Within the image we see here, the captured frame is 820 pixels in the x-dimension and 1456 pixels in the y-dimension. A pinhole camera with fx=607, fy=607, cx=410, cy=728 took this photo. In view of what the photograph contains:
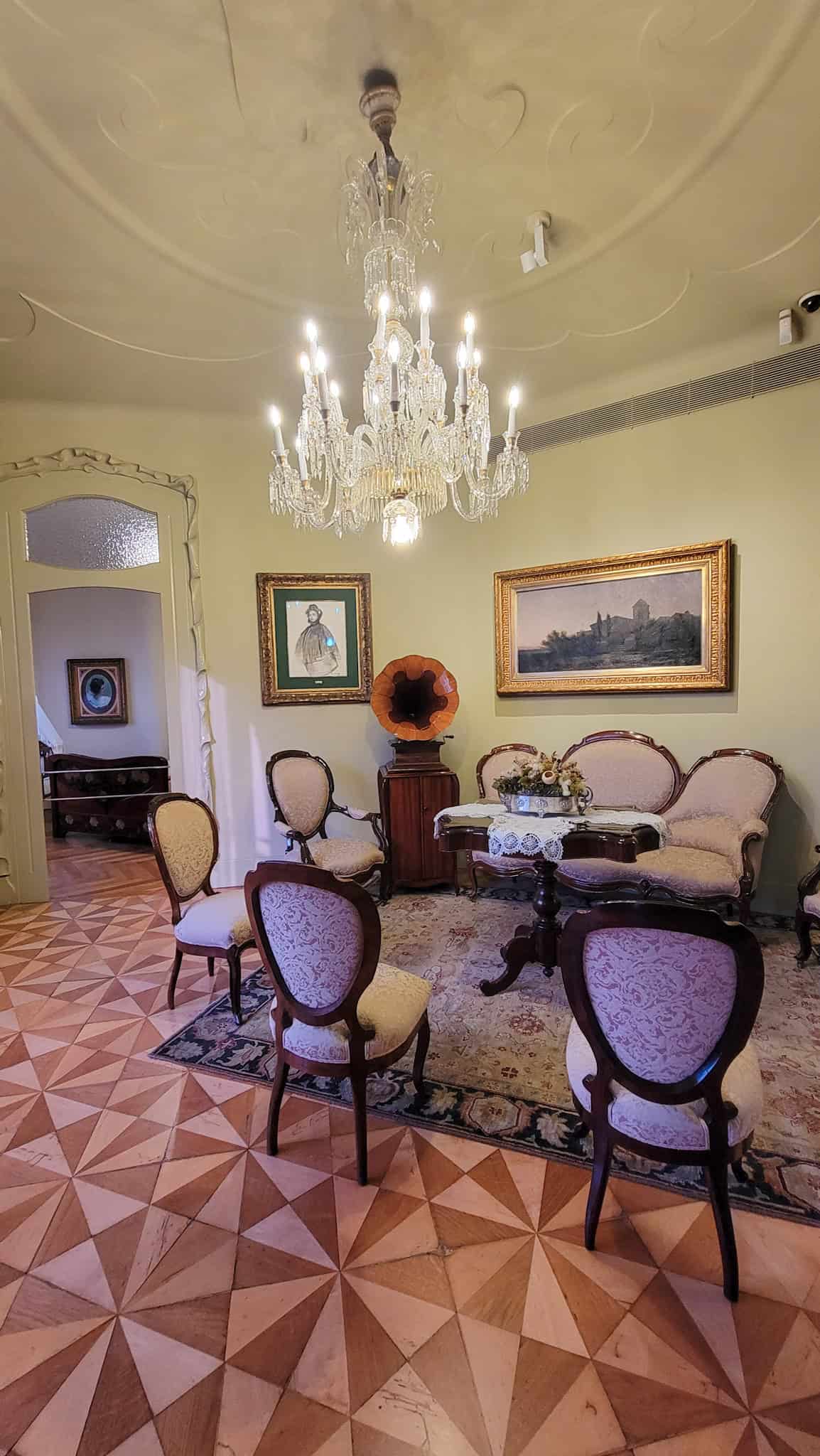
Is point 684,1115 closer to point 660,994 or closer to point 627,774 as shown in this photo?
point 660,994

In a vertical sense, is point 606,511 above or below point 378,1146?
above

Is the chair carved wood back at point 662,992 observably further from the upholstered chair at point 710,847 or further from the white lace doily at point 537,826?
the upholstered chair at point 710,847

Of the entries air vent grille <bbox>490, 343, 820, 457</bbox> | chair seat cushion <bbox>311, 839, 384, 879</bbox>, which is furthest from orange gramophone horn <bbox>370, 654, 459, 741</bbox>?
air vent grille <bbox>490, 343, 820, 457</bbox>

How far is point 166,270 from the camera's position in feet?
9.97

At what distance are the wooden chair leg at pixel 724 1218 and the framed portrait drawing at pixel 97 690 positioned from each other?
25.5 ft

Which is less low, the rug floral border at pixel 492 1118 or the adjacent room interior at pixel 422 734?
the adjacent room interior at pixel 422 734

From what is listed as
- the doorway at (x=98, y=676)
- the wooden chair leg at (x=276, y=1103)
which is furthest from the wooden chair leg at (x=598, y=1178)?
the doorway at (x=98, y=676)

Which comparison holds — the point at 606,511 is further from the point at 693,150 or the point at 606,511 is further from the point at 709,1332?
the point at 709,1332

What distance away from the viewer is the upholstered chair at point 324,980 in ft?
5.71

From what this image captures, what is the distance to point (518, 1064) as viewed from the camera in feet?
7.98

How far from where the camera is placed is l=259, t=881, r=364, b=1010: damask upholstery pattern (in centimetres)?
175

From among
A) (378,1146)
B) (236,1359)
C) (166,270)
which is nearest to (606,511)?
(166,270)

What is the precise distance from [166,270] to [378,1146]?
13.1 ft

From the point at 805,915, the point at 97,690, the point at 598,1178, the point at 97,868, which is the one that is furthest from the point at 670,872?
the point at 97,690
